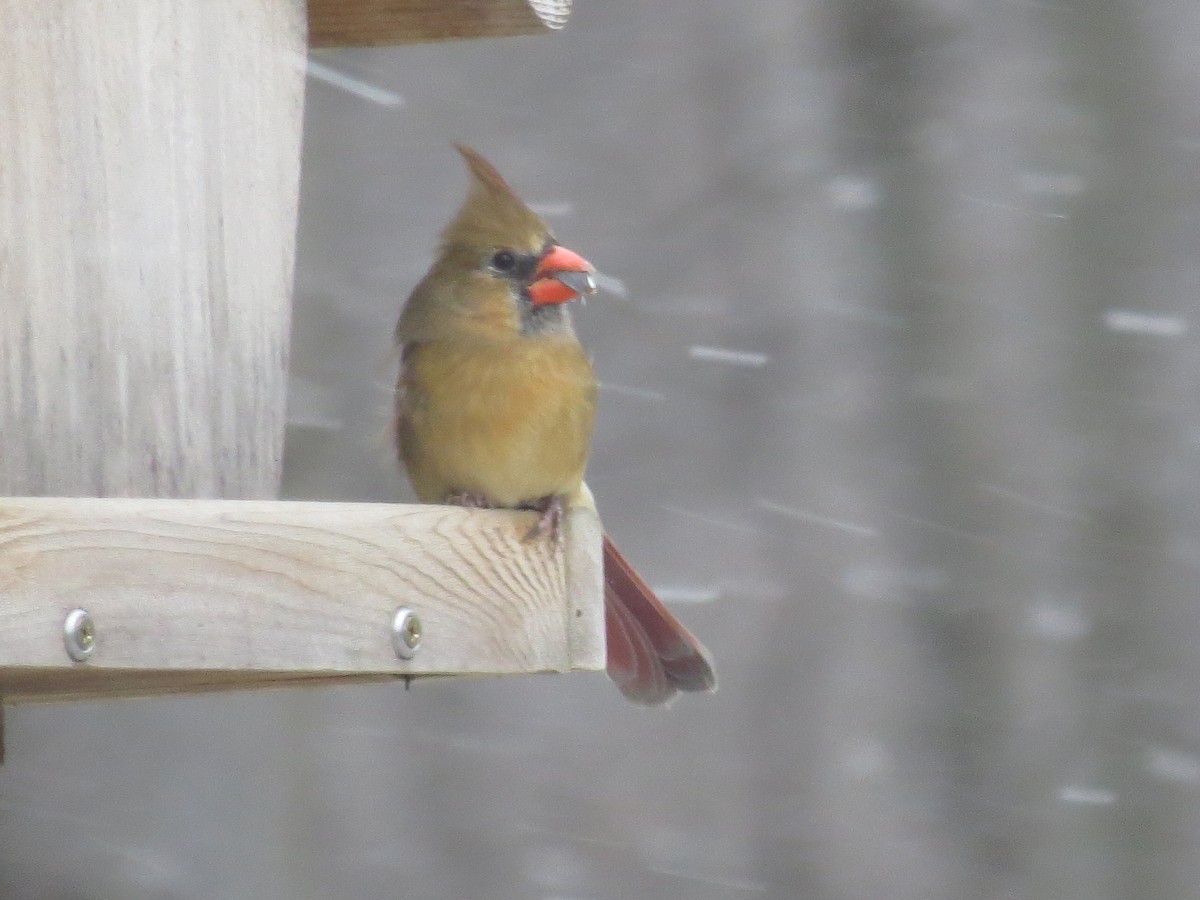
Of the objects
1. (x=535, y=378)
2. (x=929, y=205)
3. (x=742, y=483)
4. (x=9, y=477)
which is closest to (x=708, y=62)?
(x=929, y=205)

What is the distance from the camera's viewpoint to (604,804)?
424 centimetres

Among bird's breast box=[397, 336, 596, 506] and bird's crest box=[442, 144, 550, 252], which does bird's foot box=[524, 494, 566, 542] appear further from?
bird's crest box=[442, 144, 550, 252]

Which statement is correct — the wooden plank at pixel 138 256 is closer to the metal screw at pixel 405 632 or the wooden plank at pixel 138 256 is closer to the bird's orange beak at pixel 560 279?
the metal screw at pixel 405 632

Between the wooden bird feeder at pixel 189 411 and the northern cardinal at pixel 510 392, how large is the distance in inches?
13.5

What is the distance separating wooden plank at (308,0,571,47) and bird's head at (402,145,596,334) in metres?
0.22

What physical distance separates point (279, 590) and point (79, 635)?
8.8 inches

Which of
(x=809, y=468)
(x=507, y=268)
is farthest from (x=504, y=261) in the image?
(x=809, y=468)

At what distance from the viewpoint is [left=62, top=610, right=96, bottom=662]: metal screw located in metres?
1.74

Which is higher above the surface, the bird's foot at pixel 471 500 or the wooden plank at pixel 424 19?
the wooden plank at pixel 424 19

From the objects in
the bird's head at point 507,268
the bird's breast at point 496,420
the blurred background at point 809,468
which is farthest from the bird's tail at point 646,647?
the blurred background at point 809,468

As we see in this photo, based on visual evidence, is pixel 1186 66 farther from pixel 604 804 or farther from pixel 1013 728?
pixel 604 804

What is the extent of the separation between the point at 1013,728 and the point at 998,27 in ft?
4.93

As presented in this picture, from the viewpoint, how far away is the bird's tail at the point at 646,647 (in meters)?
2.87

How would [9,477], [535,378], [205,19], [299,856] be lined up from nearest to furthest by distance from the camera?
[9,477], [205,19], [535,378], [299,856]
